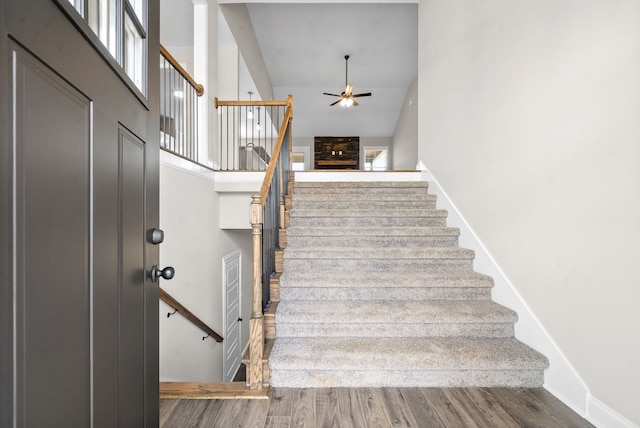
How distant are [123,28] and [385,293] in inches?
85.8

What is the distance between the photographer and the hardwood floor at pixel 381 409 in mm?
1524

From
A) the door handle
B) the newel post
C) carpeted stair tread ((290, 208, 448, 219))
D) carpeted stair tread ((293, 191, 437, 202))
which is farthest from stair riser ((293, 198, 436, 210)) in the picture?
the door handle

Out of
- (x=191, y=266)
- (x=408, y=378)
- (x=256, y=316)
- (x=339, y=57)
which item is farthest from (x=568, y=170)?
(x=339, y=57)

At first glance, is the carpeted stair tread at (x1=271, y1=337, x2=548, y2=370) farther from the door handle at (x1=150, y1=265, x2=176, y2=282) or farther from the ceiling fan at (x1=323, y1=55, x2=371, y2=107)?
the ceiling fan at (x1=323, y1=55, x2=371, y2=107)

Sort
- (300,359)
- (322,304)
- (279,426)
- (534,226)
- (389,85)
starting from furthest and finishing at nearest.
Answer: (389,85), (322,304), (534,226), (300,359), (279,426)

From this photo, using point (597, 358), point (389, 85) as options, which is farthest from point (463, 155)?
point (389, 85)

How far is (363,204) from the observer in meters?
3.47

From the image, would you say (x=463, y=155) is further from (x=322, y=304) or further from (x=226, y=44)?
(x=226, y=44)

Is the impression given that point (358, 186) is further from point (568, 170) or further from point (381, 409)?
point (381, 409)

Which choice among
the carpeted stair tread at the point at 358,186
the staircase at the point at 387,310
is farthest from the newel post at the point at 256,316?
the carpeted stair tread at the point at 358,186

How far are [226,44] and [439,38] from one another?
10.3 feet

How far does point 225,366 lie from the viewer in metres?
4.09

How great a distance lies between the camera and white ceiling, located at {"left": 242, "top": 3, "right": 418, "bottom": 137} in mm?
5500

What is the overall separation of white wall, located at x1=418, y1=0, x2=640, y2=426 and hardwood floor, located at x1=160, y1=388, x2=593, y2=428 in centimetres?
28
